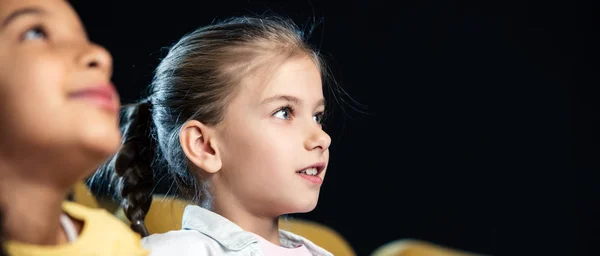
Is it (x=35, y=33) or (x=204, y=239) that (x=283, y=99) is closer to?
(x=204, y=239)

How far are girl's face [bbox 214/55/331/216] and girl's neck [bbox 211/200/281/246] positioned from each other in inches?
0.4

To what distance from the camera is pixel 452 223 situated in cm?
289

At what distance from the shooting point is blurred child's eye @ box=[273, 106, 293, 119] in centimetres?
116

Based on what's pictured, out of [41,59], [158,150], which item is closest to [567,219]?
[158,150]

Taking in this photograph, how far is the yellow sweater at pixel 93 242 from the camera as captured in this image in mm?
654

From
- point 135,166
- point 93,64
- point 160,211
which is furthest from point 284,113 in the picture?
point 93,64

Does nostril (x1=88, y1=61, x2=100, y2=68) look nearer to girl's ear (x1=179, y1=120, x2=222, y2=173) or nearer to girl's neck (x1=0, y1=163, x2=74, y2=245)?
girl's neck (x1=0, y1=163, x2=74, y2=245)

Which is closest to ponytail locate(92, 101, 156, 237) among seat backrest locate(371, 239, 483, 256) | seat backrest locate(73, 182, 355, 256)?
seat backrest locate(73, 182, 355, 256)

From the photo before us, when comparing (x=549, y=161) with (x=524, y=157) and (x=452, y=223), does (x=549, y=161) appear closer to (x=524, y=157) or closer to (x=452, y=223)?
(x=524, y=157)

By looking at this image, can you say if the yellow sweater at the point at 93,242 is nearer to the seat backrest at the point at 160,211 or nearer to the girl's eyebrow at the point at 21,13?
the girl's eyebrow at the point at 21,13

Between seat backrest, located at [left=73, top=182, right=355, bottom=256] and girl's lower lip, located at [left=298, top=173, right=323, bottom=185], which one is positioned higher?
girl's lower lip, located at [left=298, top=173, right=323, bottom=185]

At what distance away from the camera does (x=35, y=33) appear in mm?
698

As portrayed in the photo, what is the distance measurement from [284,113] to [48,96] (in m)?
0.55

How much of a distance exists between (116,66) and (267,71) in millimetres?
1120
